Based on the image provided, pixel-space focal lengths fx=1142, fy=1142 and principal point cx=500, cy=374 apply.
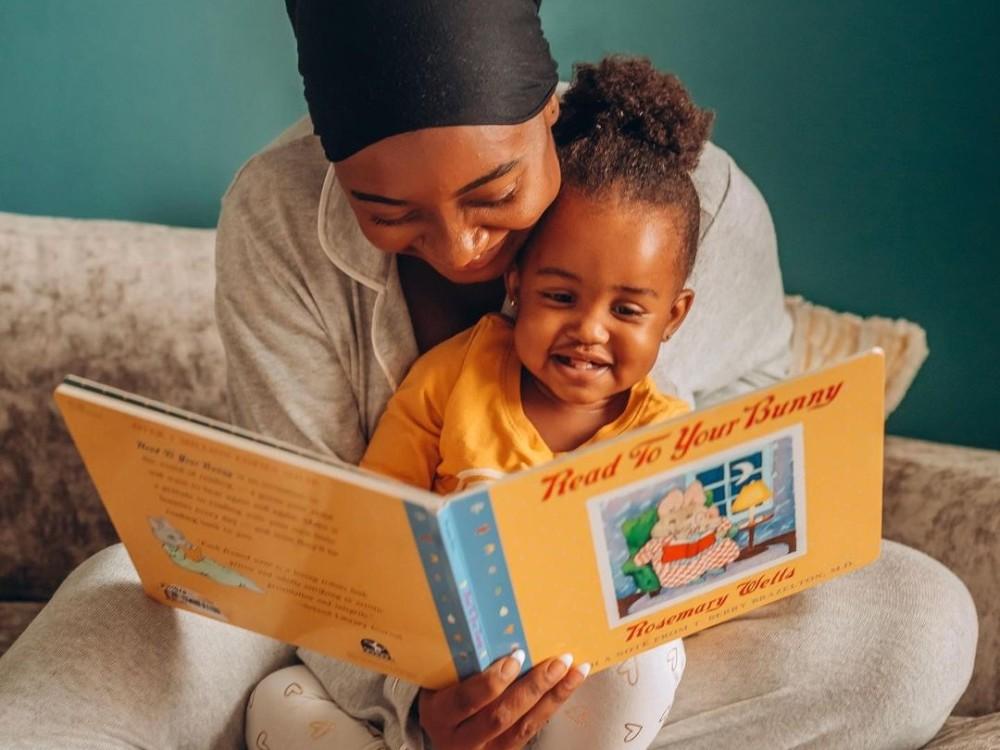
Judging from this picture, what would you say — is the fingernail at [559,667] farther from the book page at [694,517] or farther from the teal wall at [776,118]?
the teal wall at [776,118]

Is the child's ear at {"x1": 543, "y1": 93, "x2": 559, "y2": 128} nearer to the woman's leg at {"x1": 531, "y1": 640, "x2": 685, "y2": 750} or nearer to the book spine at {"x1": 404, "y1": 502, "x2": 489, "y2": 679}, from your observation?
the book spine at {"x1": 404, "y1": 502, "x2": 489, "y2": 679}

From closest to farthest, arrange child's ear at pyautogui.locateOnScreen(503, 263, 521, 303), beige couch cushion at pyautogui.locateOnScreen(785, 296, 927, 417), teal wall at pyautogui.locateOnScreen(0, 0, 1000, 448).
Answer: child's ear at pyautogui.locateOnScreen(503, 263, 521, 303) → teal wall at pyautogui.locateOnScreen(0, 0, 1000, 448) → beige couch cushion at pyautogui.locateOnScreen(785, 296, 927, 417)

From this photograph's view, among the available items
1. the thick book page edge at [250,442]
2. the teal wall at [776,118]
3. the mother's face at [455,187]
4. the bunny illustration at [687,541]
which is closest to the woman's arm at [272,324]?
the mother's face at [455,187]

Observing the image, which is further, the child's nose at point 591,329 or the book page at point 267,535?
the child's nose at point 591,329

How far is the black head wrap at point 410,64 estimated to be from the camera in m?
0.91

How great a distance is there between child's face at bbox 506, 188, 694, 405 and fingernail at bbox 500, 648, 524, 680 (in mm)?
281

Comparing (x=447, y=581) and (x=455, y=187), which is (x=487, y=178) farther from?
(x=447, y=581)

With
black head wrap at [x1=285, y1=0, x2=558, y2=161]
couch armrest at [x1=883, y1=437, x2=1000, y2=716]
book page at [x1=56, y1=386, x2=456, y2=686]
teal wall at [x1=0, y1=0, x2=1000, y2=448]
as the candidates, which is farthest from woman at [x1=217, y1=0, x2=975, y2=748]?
teal wall at [x1=0, y1=0, x2=1000, y2=448]

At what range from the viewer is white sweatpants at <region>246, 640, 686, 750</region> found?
1094 millimetres

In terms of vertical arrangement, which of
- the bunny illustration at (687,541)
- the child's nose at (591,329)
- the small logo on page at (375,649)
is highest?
the child's nose at (591,329)

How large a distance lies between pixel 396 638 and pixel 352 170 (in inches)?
16.0

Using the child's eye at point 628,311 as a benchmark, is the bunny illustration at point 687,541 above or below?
below

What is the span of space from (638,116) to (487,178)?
213 mm

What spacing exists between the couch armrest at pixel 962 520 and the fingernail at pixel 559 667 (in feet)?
2.45
